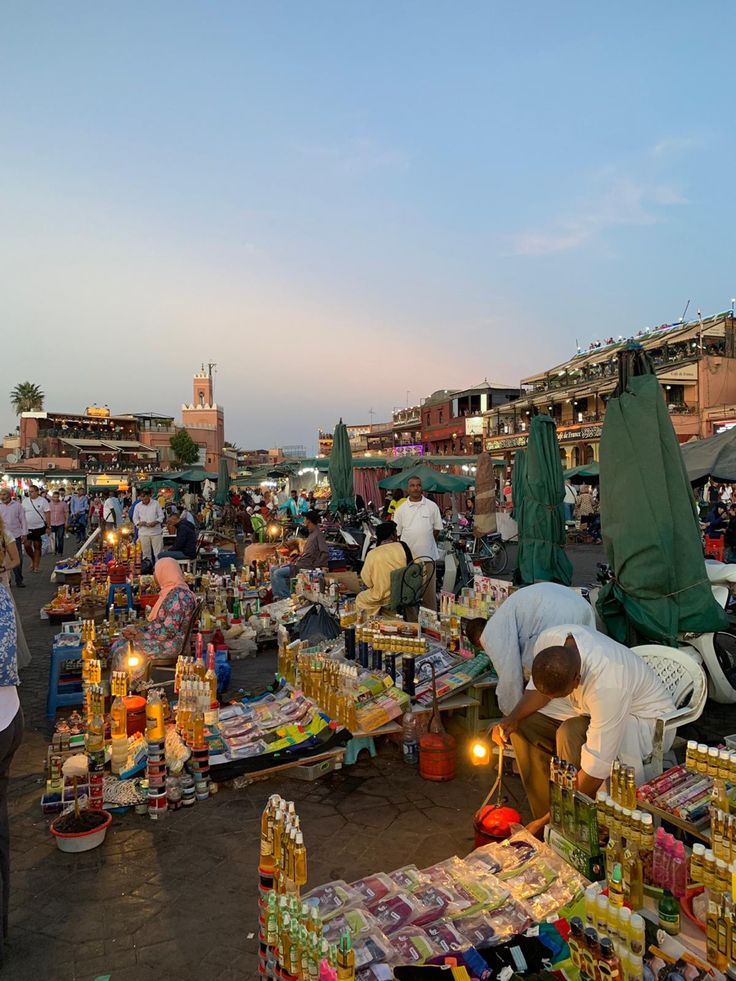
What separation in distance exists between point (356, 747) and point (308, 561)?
15.2ft

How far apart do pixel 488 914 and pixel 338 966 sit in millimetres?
1005

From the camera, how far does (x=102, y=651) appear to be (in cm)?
751

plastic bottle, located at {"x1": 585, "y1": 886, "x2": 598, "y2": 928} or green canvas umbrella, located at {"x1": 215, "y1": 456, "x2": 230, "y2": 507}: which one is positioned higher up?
green canvas umbrella, located at {"x1": 215, "y1": 456, "x2": 230, "y2": 507}

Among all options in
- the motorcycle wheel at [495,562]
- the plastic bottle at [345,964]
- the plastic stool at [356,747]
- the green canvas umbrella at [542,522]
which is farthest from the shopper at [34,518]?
the plastic bottle at [345,964]

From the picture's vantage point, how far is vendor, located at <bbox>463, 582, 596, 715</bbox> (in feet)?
14.4

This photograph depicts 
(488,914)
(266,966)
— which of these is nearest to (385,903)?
(488,914)

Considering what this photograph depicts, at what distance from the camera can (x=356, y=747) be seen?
16.9 feet

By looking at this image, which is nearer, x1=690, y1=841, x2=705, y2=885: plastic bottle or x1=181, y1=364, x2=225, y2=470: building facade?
x1=690, y1=841, x2=705, y2=885: plastic bottle

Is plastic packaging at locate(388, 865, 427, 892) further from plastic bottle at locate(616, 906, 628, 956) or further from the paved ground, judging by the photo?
plastic bottle at locate(616, 906, 628, 956)

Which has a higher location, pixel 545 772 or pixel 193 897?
pixel 545 772

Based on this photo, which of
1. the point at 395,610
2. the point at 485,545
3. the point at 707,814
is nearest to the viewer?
the point at 707,814

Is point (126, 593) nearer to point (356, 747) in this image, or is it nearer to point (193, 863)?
point (356, 747)

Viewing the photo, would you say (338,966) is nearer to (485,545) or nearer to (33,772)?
(33,772)

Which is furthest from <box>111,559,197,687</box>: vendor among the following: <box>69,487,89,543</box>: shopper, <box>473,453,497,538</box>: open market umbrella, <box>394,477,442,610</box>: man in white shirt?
<box>69,487,89,543</box>: shopper
